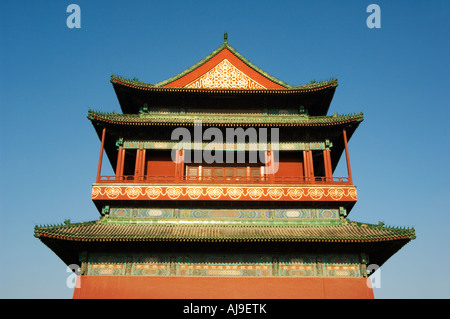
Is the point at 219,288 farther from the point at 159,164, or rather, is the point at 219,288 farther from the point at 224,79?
the point at 224,79

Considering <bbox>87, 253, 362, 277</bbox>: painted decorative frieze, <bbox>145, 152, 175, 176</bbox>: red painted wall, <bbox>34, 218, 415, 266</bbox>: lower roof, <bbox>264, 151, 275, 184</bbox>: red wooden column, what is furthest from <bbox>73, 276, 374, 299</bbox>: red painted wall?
<bbox>145, 152, 175, 176</bbox>: red painted wall

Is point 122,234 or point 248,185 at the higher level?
point 248,185

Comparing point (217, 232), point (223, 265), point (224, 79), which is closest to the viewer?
point (223, 265)

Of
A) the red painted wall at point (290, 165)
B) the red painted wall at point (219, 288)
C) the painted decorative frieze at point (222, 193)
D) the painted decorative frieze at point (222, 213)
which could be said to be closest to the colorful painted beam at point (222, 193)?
the painted decorative frieze at point (222, 193)

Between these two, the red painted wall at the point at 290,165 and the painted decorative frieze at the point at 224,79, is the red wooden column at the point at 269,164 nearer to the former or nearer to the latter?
the red painted wall at the point at 290,165

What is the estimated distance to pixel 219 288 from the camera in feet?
61.8

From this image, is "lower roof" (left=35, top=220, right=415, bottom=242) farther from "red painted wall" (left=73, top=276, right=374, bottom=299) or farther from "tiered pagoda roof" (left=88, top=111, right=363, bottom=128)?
"tiered pagoda roof" (left=88, top=111, right=363, bottom=128)

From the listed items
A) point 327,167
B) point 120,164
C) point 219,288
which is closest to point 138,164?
point 120,164

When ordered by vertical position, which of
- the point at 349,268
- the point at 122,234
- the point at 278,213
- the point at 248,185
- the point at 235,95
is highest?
the point at 235,95

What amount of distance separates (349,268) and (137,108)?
1540cm

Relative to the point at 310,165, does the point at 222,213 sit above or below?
below
